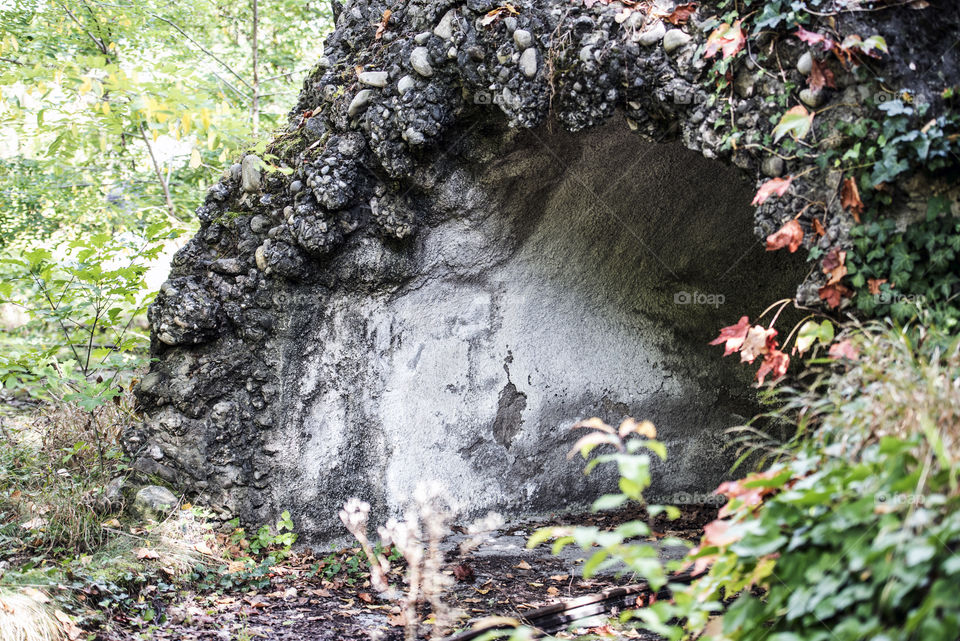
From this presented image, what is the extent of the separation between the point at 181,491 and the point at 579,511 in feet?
7.59

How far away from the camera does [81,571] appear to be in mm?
3098

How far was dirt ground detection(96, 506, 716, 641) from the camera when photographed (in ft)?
9.56

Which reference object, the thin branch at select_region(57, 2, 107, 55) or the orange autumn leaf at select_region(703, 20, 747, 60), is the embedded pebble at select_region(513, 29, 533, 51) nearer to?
the orange autumn leaf at select_region(703, 20, 747, 60)

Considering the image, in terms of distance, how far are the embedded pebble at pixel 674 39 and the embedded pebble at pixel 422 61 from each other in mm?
1201

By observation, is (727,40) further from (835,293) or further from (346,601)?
(346,601)

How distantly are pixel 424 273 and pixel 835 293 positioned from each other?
218cm

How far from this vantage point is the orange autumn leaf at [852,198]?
246cm

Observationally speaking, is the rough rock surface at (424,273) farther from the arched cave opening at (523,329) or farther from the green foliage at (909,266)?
the green foliage at (909,266)

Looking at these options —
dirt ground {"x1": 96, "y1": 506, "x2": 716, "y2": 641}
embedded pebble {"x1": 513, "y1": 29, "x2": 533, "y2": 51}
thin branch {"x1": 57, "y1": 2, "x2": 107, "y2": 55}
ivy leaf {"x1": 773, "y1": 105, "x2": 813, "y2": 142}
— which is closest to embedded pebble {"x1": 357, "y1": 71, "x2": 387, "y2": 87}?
embedded pebble {"x1": 513, "y1": 29, "x2": 533, "y2": 51}

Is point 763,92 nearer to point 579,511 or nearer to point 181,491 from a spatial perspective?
point 579,511

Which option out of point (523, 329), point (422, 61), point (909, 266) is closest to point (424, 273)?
point (523, 329)

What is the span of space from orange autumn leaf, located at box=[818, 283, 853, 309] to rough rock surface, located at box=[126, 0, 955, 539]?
4.10 feet

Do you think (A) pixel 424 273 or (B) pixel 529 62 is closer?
(B) pixel 529 62

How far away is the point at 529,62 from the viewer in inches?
129
